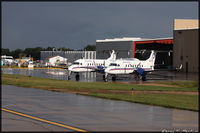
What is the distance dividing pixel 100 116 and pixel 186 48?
209 feet

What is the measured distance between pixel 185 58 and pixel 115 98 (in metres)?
55.1

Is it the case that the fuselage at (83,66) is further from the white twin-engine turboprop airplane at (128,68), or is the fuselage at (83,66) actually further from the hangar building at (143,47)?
the hangar building at (143,47)

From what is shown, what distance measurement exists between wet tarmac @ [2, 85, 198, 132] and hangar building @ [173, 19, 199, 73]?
180ft

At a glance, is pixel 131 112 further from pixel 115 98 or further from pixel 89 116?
pixel 115 98

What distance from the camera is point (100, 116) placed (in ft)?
57.0

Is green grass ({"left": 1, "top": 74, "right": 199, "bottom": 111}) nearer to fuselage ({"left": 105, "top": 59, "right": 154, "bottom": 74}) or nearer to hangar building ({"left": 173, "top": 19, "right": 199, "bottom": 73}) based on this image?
fuselage ({"left": 105, "top": 59, "right": 154, "bottom": 74})

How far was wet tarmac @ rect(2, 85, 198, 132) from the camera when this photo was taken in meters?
14.4

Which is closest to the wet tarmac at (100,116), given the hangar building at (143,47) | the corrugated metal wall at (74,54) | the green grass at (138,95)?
the green grass at (138,95)

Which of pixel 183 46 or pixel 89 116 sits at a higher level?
pixel 183 46

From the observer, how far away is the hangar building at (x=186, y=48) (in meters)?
75.2

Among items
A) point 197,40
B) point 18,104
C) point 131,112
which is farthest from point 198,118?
point 197,40

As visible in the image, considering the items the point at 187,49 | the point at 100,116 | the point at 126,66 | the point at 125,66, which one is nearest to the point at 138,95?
the point at 100,116

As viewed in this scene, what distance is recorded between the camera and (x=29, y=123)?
1512 centimetres

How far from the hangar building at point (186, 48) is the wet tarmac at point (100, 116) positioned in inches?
2162
